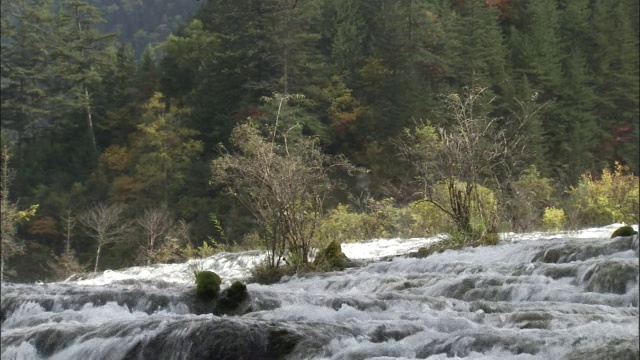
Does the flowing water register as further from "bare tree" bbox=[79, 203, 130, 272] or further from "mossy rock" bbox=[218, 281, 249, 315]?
"bare tree" bbox=[79, 203, 130, 272]

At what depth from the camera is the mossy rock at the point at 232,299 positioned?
8900mm

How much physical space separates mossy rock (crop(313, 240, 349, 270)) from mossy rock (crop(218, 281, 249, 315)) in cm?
393

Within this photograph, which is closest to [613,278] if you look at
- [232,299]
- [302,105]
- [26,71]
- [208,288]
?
[232,299]

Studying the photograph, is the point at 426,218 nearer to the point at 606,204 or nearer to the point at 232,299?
the point at 606,204

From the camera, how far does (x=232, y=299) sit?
897 cm

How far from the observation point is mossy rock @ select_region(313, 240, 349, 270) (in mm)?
12992

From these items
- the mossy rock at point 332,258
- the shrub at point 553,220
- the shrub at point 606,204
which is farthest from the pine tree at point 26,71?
the mossy rock at point 332,258

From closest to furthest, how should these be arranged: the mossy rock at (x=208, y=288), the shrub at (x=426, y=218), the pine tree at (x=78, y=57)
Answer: the mossy rock at (x=208, y=288) → the shrub at (x=426, y=218) → the pine tree at (x=78, y=57)

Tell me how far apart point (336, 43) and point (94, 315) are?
112ft

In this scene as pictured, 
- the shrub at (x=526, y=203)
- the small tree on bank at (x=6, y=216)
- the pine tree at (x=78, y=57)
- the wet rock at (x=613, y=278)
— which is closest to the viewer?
the wet rock at (x=613, y=278)

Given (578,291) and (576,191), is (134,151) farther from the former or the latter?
(578,291)

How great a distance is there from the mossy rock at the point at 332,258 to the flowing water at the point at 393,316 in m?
0.90

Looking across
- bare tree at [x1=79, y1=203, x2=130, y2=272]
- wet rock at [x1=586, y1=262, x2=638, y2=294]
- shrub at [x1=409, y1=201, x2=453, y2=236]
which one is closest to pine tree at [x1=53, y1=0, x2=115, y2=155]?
bare tree at [x1=79, y1=203, x2=130, y2=272]

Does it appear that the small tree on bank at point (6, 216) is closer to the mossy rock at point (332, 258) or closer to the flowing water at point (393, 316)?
the mossy rock at point (332, 258)
